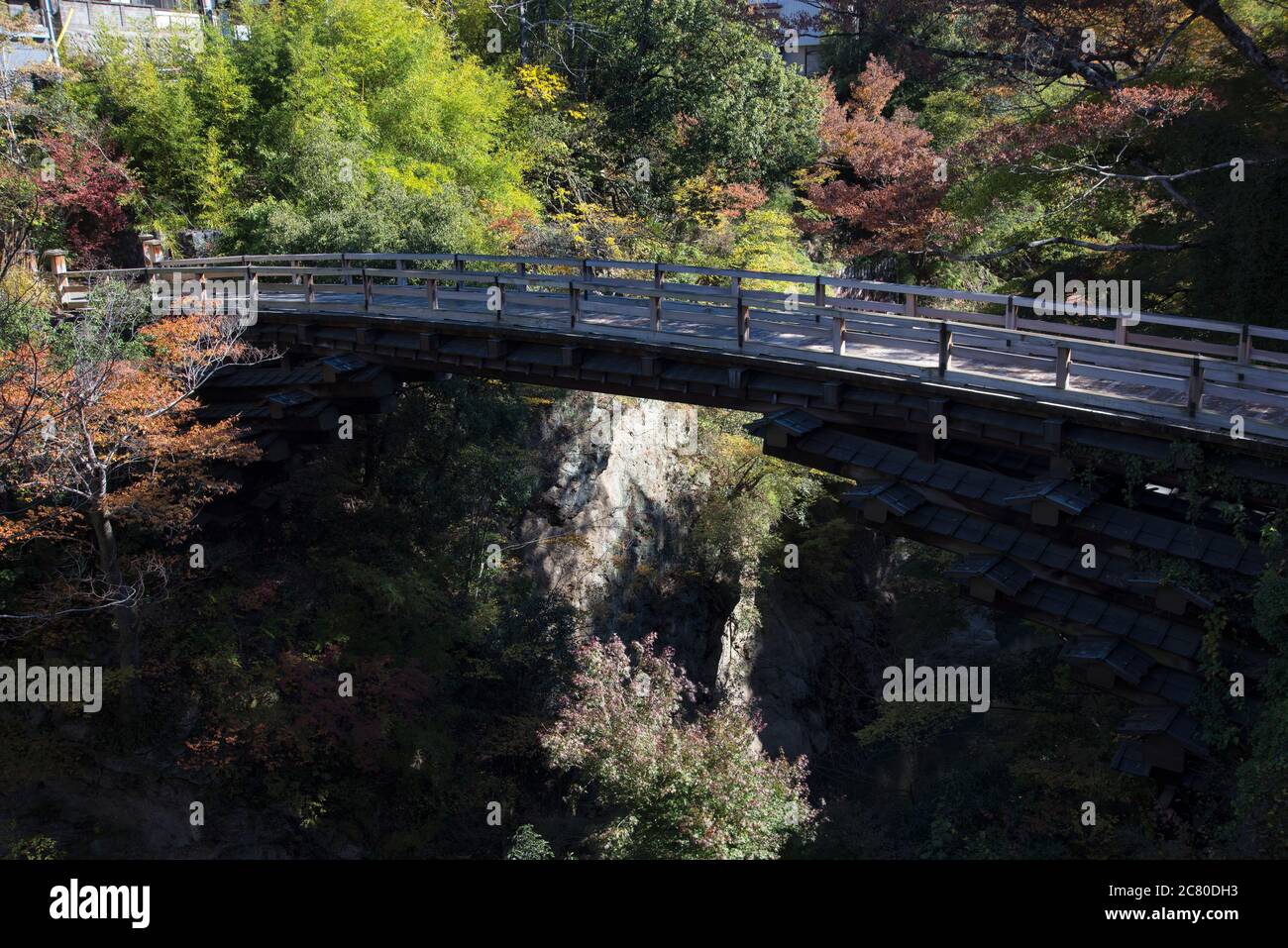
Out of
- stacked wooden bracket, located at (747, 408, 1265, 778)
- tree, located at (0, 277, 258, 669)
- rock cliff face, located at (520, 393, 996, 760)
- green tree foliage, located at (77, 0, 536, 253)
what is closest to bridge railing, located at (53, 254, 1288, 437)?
stacked wooden bracket, located at (747, 408, 1265, 778)

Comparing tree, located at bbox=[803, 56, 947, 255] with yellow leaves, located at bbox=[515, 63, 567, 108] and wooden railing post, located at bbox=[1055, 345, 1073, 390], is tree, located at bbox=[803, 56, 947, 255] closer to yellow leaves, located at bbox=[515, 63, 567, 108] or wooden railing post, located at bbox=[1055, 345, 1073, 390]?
yellow leaves, located at bbox=[515, 63, 567, 108]

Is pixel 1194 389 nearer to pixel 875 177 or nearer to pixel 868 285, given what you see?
pixel 868 285

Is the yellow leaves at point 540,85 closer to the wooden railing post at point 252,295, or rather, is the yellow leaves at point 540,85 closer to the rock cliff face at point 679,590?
the rock cliff face at point 679,590

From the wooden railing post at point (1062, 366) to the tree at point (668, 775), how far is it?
636 cm

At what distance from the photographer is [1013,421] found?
1169 cm

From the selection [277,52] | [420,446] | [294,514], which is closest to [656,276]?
[420,446]

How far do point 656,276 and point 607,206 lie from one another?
14.4m

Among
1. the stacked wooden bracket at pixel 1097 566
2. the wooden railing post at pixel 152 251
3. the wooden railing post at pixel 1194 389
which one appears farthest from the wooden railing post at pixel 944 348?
the wooden railing post at pixel 152 251

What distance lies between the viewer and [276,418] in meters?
18.2

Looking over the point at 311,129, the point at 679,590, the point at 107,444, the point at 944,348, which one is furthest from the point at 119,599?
the point at 311,129

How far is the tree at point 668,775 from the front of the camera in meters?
13.1

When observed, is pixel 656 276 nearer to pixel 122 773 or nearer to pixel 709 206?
pixel 122 773

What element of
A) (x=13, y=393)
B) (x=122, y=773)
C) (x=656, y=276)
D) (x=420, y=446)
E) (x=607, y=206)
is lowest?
(x=122, y=773)

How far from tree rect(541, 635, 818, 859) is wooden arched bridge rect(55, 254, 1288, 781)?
4016 millimetres
